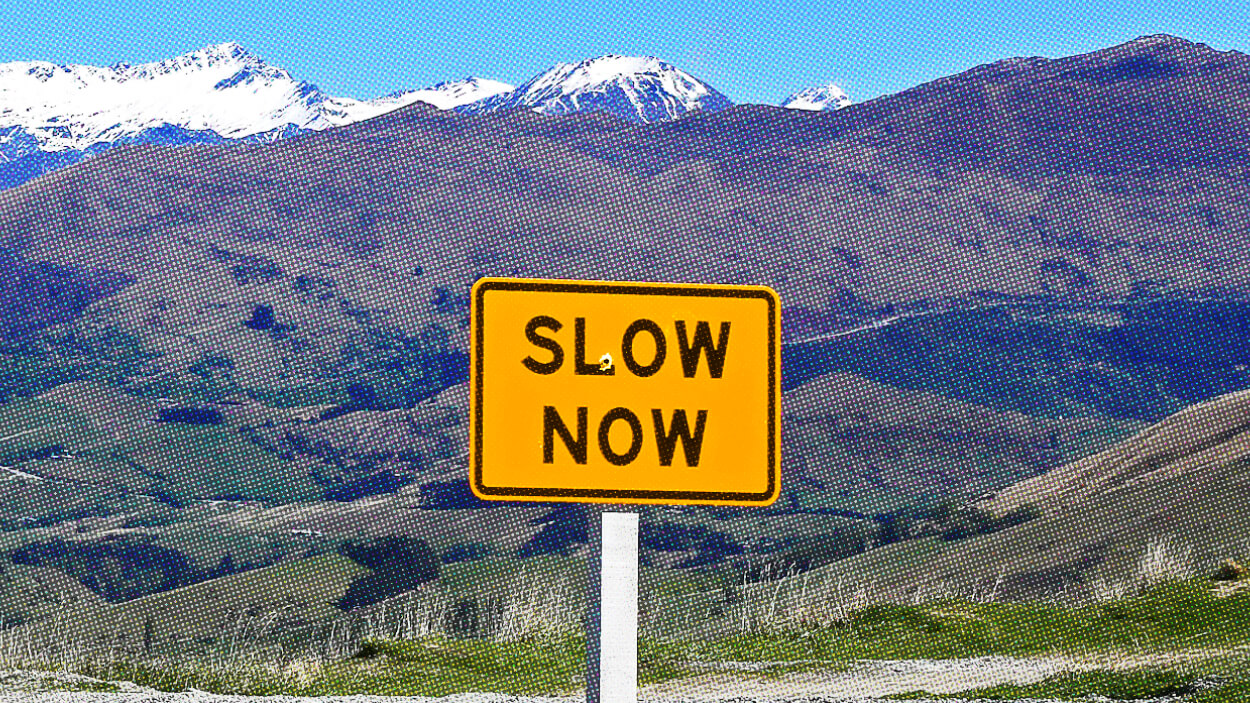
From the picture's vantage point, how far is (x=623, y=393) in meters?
3.16

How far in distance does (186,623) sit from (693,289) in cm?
16700

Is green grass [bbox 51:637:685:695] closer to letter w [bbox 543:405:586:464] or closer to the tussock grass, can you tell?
the tussock grass

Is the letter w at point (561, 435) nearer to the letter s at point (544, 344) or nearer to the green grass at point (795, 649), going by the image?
the letter s at point (544, 344)

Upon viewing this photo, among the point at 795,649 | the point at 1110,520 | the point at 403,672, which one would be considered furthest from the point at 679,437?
the point at 1110,520

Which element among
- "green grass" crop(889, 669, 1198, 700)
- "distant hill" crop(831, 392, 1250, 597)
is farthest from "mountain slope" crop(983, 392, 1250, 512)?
"green grass" crop(889, 669, 1198, 700)

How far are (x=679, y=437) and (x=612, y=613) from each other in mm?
390

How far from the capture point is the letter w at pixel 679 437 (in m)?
3.16

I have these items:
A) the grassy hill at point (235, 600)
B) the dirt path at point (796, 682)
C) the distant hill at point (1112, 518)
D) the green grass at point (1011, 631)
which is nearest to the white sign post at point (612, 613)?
the dirt path at point (796, 682)

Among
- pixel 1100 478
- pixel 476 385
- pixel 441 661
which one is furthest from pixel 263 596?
pixel 476 385

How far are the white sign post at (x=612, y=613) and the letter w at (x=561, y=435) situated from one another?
0.49 feet

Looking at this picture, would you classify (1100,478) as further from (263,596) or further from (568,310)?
(568,310)

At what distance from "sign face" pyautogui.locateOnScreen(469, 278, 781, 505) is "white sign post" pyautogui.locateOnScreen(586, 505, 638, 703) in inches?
3.2

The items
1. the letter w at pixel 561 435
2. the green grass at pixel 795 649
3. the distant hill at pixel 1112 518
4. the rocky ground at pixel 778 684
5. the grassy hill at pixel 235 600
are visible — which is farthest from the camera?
the grassy hill at pixel 235 600

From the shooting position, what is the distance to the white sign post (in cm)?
313
